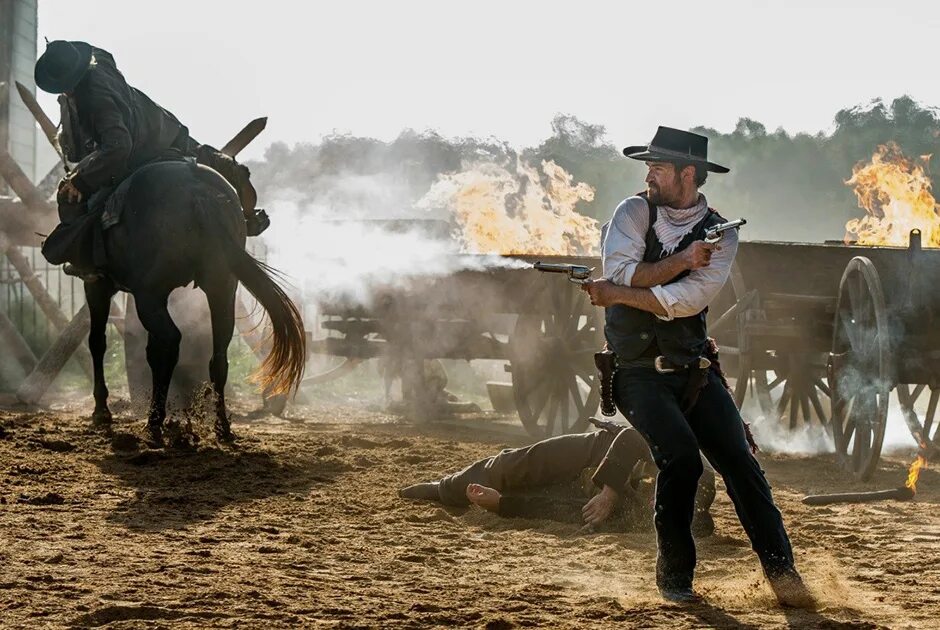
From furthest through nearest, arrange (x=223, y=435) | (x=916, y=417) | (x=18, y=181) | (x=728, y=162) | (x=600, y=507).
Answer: (x=728, y=162), (x=18, y=181), (x=916, y=417), (x=223, y=435), (x=600, y=507)

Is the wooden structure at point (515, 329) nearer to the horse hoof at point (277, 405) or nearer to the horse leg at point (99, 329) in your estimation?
the horse hoof at point (277, 405)

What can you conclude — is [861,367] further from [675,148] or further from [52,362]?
[52,362]

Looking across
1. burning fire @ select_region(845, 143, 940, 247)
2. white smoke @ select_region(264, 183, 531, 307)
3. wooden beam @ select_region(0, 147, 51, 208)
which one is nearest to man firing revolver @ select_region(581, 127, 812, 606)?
white smoke @ select_region(264, 183, 531, 307)

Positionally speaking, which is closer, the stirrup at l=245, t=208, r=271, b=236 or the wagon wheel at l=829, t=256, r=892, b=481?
the wagon wheel at l=829, t=256, r=892, b=481

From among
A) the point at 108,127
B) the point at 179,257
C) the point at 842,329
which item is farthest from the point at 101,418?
the point at 842,329

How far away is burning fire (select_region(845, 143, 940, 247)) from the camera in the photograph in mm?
11000

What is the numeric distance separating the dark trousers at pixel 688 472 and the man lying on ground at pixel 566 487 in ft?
3.86

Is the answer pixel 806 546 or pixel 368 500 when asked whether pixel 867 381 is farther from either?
pixel 368 500

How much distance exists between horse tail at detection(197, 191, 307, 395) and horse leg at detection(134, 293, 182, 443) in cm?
60

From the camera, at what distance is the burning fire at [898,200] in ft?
36.1

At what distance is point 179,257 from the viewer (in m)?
8.60

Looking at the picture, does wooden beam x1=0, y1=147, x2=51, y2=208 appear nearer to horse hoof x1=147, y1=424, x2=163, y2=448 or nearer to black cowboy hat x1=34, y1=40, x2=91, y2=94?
black cowboy hat x1=34, y1=40, x2=91, y2=94

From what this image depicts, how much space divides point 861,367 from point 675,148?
13.5 ft

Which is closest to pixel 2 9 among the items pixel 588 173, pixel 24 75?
pixel 24 75
